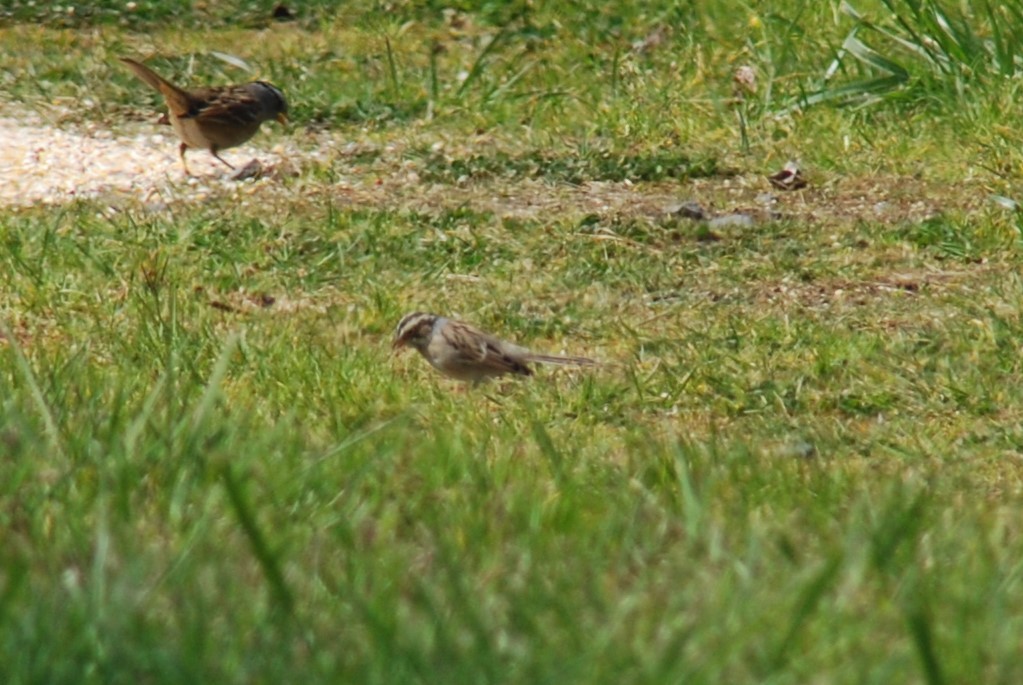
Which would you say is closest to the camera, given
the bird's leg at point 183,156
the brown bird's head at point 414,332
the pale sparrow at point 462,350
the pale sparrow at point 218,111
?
the pale sparrow at point 462,350

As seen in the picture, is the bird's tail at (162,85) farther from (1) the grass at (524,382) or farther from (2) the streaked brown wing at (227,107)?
(1) the grass at (524,382)

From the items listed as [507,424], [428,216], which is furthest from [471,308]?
[507,424]

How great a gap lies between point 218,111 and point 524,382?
3.43 metres

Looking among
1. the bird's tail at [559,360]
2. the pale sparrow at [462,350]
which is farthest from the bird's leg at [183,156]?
the bird's tail at [559,360]

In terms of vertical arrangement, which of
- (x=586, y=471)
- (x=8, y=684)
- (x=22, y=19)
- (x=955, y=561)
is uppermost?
(x=8, y=684)

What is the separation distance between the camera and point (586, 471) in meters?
4.76

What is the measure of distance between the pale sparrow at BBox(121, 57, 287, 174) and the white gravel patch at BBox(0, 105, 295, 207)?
6.4 inches

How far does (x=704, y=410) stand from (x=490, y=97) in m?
4.68

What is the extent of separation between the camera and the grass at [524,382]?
3.24 m

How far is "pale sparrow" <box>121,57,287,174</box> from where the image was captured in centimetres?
944

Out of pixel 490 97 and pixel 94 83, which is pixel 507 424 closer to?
pixel 490 97

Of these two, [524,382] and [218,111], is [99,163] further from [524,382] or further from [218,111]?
[524,382]

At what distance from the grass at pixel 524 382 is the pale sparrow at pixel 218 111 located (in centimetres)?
41

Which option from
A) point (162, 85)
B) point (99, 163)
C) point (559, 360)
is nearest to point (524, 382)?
point (559, 360)
